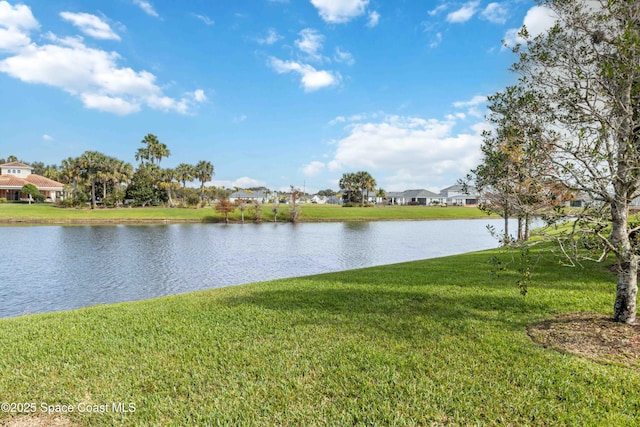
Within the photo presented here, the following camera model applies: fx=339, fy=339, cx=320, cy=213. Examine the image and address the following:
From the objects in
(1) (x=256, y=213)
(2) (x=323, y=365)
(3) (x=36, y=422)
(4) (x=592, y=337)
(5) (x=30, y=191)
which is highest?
(5) (x=30, y=191)

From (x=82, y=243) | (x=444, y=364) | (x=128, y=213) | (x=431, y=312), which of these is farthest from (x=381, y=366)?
(x=128, y=213)

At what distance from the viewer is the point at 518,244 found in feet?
19.1

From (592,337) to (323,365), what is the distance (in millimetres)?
4403

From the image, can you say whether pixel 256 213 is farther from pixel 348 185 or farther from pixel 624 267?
pixel 624 267

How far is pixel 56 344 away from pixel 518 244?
819 cm

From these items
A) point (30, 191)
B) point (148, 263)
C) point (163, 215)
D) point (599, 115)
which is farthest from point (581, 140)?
point (30, 191)

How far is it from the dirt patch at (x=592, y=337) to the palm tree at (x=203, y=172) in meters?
90.9

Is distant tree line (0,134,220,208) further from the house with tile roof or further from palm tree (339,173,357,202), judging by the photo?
palm tree (339,173,357,202)

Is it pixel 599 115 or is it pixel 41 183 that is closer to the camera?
pixel 599 115

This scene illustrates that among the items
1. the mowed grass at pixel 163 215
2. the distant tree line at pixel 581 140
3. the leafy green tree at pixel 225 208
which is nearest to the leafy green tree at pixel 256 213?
the mowed grass at pixel 163 215

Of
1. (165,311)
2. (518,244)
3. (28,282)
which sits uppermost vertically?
(518,244)

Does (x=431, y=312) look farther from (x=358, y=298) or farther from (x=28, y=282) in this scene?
(x=28, y=282)

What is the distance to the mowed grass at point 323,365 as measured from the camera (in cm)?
377

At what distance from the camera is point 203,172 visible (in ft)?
298
